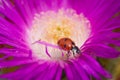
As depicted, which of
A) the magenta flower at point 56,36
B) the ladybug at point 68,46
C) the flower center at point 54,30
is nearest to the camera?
the magenta flower at point 56,36

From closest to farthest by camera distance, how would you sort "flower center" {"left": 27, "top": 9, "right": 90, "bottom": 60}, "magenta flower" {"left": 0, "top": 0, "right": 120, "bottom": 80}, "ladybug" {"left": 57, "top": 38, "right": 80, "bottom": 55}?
"magenta flower" {"left": 0, "top": 0, "right": 120, "bottom": 80} → "ladybug" {"left": 57, "top": 38, "right": 80, "bottom": 55} → "flower center" {"left": 27, "top": 9, "right": 90, "bottom": 60}

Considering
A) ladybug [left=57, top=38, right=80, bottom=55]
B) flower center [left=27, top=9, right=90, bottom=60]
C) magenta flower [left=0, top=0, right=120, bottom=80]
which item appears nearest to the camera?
magenta flower [left=0, top=0, right=120, bottom=80]

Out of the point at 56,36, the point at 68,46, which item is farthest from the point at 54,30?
the point at 68,46

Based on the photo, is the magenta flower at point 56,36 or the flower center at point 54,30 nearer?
the magenta flower at point 56,36

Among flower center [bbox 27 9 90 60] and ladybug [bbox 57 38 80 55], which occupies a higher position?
flower center [bbox 27 9 90 60]

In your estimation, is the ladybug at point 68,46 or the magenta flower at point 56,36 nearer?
the magenta flower at point 56,36

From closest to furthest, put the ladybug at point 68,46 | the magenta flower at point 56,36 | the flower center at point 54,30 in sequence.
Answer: the magenta flower at point 56,36 → the ladybug at point 68,46 → the flower center at point 54,30

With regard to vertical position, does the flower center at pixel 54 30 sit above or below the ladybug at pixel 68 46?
above

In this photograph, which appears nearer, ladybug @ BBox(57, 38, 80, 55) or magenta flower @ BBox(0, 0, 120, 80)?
magenta flower @ BBox(0, 0, 120, 80)
